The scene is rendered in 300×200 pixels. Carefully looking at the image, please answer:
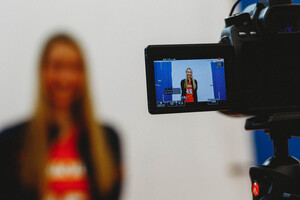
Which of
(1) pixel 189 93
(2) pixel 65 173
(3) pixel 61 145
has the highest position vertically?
(1) pixel 189 93

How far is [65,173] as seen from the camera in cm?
190

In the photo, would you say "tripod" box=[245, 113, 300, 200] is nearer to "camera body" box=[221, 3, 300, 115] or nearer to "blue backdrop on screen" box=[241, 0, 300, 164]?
Answer: "camera body" box=[221, 3, 300, 115]

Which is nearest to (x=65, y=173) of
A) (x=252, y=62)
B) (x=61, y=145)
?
(x=61, y=145)

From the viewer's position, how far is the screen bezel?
2.64 ft

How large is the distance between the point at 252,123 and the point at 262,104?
8 centimetres

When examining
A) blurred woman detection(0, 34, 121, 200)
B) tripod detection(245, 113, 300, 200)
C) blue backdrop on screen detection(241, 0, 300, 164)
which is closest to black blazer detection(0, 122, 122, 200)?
blurred woman detection(0, 34, 121, 200)

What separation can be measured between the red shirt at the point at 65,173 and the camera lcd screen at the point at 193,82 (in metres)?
1.26

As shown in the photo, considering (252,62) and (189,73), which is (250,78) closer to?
(252,62)

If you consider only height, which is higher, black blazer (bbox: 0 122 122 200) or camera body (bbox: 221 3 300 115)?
camera body (bbox: 221 3 300 115)

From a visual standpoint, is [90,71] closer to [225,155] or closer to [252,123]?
[225,155]

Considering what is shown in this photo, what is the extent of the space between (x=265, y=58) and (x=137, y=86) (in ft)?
4.24

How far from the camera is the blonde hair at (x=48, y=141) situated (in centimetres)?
189

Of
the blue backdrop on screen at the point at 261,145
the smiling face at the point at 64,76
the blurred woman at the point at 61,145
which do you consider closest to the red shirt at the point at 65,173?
the blurred woman at the point at 61,145

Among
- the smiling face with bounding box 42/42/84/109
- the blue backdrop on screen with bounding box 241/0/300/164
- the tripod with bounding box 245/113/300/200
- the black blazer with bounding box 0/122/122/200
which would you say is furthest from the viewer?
the blue backdrop on screen with bounding box 241/0/300/164
